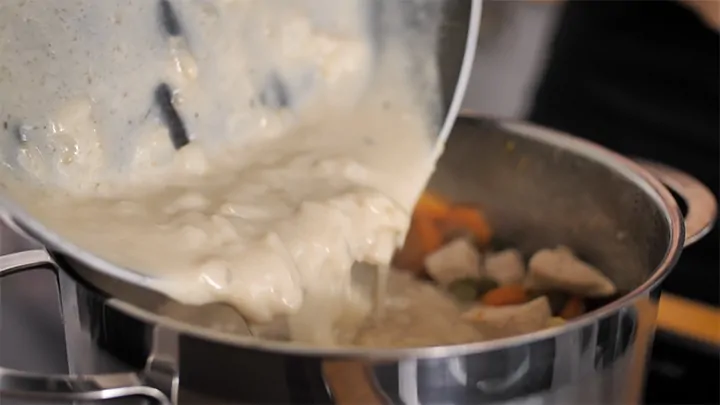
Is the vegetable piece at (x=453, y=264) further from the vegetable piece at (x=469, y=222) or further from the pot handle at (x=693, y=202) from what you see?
the pot handle at (x=693, y=202)

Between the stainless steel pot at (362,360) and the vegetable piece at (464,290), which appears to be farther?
the vegetable piece at (464,290)

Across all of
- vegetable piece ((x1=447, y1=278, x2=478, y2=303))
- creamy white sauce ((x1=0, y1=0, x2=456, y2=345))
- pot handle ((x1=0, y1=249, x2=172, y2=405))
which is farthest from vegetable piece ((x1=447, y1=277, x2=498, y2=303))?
pot handle ((x1=0, y1=249, x2=172, y2=405))

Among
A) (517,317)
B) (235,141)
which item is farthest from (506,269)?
(235,141)

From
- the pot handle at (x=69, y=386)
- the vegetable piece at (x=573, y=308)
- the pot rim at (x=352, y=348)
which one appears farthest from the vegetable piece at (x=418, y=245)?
the pot handle at (x=69, y=386)

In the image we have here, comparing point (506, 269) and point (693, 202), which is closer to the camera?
point (693, 202)

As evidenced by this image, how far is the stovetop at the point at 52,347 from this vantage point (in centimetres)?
83

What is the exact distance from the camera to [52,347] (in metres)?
0.87

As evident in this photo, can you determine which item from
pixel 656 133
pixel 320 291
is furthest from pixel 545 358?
pixel 656 133

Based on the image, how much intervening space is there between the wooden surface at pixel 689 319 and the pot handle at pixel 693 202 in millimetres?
149

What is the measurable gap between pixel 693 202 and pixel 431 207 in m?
0.27

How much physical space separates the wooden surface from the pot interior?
9 cm

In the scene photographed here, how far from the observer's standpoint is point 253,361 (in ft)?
1.57

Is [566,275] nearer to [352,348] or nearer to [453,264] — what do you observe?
[453,264]

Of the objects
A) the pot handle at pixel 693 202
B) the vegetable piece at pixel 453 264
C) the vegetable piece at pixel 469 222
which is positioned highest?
the pot handle at pixel 693 202
